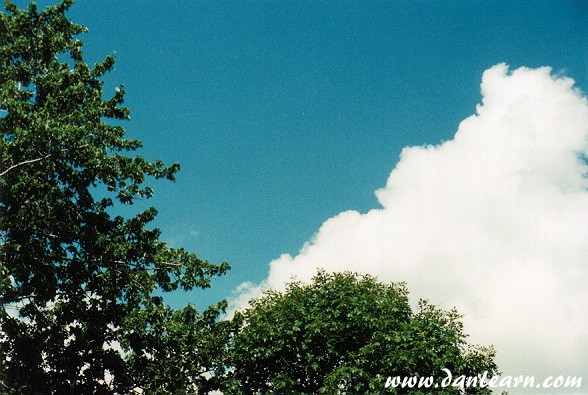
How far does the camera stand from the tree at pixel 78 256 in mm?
20359

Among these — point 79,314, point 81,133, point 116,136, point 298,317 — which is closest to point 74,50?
point 116,136

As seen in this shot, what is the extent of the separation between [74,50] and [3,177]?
8793 millimetres

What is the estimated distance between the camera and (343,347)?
82.0 ft

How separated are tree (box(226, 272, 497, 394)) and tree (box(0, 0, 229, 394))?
2.64 metres

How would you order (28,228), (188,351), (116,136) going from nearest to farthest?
(28,228) → (116,136) → (188,351)

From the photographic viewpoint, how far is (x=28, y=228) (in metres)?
20.5

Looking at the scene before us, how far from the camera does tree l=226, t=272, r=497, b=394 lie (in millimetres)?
22516

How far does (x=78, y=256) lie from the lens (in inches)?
923

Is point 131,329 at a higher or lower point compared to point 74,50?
lower

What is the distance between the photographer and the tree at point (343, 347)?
22516 mm

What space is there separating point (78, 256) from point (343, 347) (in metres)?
13.7

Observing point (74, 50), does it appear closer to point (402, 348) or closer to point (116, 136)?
point (116, 136)

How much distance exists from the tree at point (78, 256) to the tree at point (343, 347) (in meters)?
2.64

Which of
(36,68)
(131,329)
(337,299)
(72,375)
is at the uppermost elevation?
(36,68)
